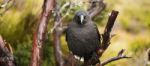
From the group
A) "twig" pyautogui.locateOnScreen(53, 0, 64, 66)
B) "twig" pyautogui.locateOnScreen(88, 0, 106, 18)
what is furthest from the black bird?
"twig" pyautogui.locateOnScreen(88, 0, 106, 18)

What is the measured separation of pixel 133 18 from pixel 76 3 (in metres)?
4.94

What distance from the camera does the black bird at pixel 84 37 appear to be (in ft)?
11.3

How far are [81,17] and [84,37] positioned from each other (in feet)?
0.57

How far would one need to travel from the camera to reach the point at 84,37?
137 inches

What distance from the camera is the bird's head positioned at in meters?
3.37

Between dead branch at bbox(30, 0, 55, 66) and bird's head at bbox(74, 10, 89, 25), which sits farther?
bird's head at bbox(74, 10, 89, 25)

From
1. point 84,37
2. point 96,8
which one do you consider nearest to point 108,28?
point 84,37

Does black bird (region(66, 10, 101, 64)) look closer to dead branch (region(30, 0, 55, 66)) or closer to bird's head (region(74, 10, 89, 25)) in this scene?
bird's head (region(74, 10, 89, 25))

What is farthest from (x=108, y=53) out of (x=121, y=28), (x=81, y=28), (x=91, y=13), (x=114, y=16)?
(x=121, y=28)

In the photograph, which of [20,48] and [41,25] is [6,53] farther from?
[20,48]

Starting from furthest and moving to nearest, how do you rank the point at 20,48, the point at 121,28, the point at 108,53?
the point at 121,28, the point at 108,53, the point at 20,48

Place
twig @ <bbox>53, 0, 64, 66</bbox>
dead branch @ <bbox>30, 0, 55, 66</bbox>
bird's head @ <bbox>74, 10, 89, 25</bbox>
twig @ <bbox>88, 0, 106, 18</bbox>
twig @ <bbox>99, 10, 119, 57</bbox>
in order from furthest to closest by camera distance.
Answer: twig @ <bbox>88, 0, 106, 18</bbox> → twig @ <bbox>53, 0, 64, 66</bbox> → bird's head @ <bbox>74, 10, 89, 25</bbox> → dead branch @ <bbox>30, 0, 55, 66</bbox> → twig @ <bbox>99, 10, 119, 57</bbox>

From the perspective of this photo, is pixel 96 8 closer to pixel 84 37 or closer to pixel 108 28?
pixel 84 37

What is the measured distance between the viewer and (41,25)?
3197 mm
